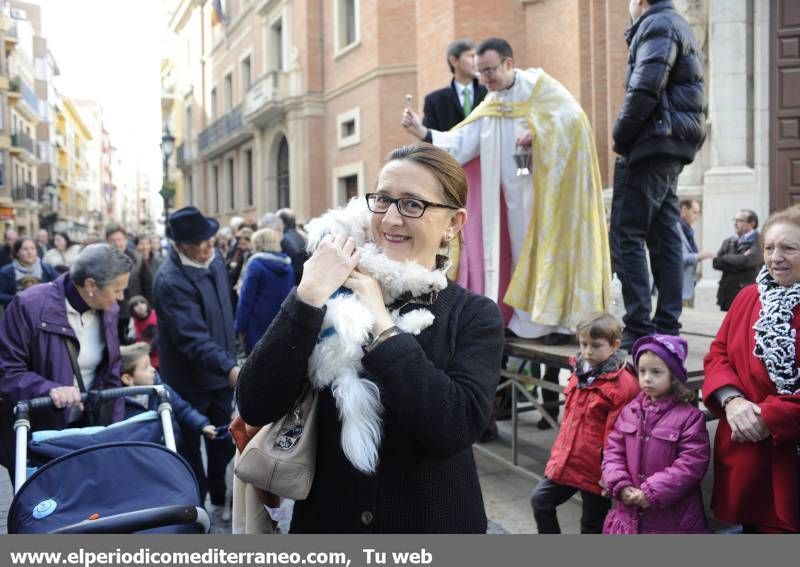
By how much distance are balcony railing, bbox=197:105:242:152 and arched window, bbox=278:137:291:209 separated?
11.7 ft

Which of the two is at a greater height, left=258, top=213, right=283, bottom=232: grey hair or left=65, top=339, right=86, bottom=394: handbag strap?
left=258, top=213, right=283, bottom=232: grey hair

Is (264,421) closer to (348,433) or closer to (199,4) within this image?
(348,433)

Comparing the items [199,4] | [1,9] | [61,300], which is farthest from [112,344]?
[199,4]

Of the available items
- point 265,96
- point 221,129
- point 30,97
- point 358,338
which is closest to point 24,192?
point 30,97

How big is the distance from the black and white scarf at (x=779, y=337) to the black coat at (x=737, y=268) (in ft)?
14.5

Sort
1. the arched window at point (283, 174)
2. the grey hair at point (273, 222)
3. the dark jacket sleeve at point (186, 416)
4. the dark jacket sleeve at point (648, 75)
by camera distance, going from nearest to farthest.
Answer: the dark jacket sleeve at point (186, 416), the dark jacket sleeve at point (648, 75), the grey hair at point (273, 222), the arched window at point (283, 174)

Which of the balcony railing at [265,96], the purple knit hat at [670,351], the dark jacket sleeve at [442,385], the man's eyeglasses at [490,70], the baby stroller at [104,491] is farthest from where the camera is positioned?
the balcony railing at [265,96]

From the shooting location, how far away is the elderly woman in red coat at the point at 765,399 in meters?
2.92

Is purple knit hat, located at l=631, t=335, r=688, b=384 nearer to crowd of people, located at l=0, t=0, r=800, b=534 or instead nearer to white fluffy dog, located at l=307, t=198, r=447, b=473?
crowd of people, located at l=0, t=0, r=800, b=534

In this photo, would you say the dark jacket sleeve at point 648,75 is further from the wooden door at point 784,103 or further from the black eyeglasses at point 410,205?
the wooden door at point 784,103

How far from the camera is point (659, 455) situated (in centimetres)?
323

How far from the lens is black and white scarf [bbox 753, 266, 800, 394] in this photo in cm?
291

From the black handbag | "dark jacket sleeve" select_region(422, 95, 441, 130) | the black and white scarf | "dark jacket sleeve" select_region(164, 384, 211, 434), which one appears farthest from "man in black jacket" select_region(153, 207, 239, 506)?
the black and white scarf

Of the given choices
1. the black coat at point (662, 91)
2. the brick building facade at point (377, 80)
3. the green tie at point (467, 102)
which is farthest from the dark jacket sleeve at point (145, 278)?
the brick building facade at point (377, 80)
